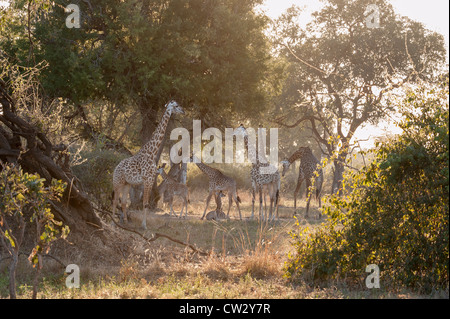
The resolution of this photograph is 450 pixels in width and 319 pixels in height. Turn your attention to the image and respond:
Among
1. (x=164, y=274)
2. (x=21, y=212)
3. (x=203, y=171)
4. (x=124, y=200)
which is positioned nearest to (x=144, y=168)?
(x=124, y=200)

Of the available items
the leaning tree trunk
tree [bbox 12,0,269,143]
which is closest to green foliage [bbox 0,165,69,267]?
the leaning tree trunk

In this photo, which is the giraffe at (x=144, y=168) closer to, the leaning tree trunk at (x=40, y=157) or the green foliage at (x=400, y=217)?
the leaning tree trunk at (x=40, y=157)

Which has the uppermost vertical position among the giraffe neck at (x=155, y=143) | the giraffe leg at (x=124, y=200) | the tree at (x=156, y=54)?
the tree at (x=156, y=54)

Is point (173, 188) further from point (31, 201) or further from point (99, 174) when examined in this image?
point (31, 201)

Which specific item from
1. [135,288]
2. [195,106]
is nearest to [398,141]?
[135,288]

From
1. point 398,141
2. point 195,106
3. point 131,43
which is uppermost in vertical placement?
point 131,43

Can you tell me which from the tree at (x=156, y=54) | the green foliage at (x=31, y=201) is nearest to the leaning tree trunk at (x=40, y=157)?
the green foliage at (x=31, y=201)

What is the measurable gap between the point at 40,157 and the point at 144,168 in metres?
5.15

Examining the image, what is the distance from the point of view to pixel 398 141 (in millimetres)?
7352

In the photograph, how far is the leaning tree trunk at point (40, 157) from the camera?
8586mm

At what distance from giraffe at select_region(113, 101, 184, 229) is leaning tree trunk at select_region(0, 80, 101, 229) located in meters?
4.16

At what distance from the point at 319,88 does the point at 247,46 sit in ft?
31.2

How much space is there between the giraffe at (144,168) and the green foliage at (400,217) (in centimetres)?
673

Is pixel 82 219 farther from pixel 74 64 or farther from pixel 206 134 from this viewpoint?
pixel 206 134
